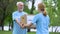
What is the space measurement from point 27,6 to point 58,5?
15.0 metres

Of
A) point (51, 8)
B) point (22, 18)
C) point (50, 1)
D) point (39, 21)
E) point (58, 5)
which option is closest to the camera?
point (39, 21)

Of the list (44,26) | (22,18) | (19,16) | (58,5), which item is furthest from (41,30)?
(58,5)

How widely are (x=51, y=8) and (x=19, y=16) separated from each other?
17.4 metres

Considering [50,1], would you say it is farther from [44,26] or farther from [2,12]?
[44,26]

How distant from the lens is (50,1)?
25.6 metres

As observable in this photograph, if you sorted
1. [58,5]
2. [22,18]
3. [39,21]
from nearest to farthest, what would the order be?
[39,21]
[22,18]
[58,5]

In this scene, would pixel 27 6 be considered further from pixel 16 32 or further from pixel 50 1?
pixel 16 32

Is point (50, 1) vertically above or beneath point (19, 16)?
above

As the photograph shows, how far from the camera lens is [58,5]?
1078 inches

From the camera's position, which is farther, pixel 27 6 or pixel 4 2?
pixel 27 6

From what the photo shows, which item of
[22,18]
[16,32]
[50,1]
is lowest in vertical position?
[16,32]

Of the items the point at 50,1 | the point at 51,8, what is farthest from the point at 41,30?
the point at 50,1

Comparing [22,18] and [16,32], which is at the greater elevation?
[22,18]

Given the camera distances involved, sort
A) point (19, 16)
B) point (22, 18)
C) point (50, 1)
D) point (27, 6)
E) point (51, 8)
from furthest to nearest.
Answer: point (27, 6) → point (50, 1) → point (51, 8) → point (19, 16) → point (22, 18)
